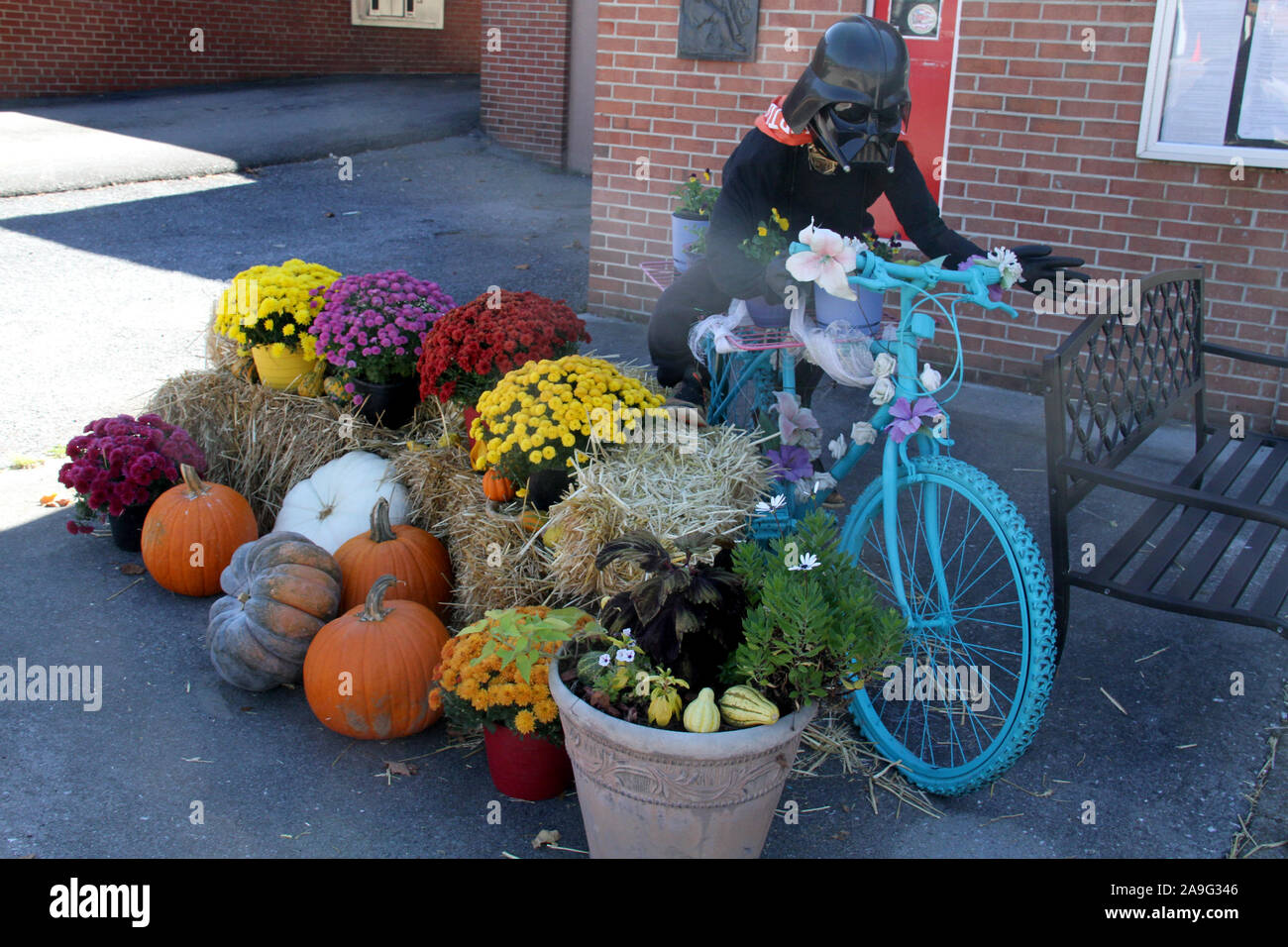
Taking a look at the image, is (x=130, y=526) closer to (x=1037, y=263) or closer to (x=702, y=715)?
(x=702, y=715)

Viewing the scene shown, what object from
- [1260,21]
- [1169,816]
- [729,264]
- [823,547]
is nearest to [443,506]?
[729,264]

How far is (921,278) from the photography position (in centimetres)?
302

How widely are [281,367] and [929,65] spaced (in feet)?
13.2

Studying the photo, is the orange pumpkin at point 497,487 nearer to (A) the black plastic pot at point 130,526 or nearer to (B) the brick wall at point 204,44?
(A) the black plastic pot at point 130,526

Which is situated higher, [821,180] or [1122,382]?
[821,180]

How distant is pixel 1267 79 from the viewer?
5480 mm

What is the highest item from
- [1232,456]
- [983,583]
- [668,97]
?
[668,97]

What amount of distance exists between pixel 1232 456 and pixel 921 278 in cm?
190

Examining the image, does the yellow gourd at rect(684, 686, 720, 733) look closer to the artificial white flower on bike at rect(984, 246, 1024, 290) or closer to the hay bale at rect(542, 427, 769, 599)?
the hay bale at rect(542, 427, 769, 599)

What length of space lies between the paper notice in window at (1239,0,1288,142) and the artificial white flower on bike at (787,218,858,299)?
3735 mm

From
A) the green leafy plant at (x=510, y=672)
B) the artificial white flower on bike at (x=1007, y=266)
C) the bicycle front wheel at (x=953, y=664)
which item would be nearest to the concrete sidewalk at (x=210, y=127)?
the green leafy plant at (x=510, y=672)

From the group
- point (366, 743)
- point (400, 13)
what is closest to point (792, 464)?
point (366, 743)

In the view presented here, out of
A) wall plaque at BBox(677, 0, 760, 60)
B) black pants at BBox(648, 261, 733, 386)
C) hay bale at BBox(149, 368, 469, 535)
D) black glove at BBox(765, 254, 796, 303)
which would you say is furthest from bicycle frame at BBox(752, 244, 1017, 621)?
wall plaque at BBox(677, 0, 760, 60)
